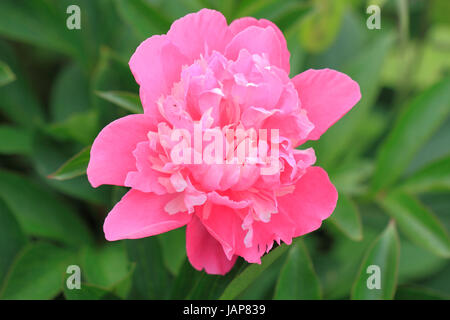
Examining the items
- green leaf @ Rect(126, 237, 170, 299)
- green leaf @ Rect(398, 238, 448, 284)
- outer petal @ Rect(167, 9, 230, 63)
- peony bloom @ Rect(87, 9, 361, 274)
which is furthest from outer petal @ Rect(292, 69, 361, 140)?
green leaf @ Rect(398, 238, 448, 284)

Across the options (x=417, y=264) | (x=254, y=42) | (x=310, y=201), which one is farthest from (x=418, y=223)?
(x=254, y=42)

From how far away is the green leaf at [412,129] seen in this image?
1021 millimetres

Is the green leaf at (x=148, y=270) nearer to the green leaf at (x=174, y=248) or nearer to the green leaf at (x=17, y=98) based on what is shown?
the green leaf at (x=174, y=248)

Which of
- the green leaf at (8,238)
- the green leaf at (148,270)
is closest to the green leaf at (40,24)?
the green leaf at (8,238)

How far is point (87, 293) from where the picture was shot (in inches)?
29.8

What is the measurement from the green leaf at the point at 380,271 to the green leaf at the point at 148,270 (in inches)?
12.1

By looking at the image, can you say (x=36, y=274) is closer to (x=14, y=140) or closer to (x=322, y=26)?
(x=14, y=140)

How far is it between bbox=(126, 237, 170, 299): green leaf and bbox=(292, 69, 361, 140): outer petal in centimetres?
34

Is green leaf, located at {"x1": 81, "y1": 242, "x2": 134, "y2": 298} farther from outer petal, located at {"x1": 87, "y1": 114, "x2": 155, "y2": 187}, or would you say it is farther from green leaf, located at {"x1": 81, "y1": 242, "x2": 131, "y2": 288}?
outer petal, located at {"x1": 87, "y1": 114, "x2": 155, "y2": 187}

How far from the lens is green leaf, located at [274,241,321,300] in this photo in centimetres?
81

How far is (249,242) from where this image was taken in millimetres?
599
